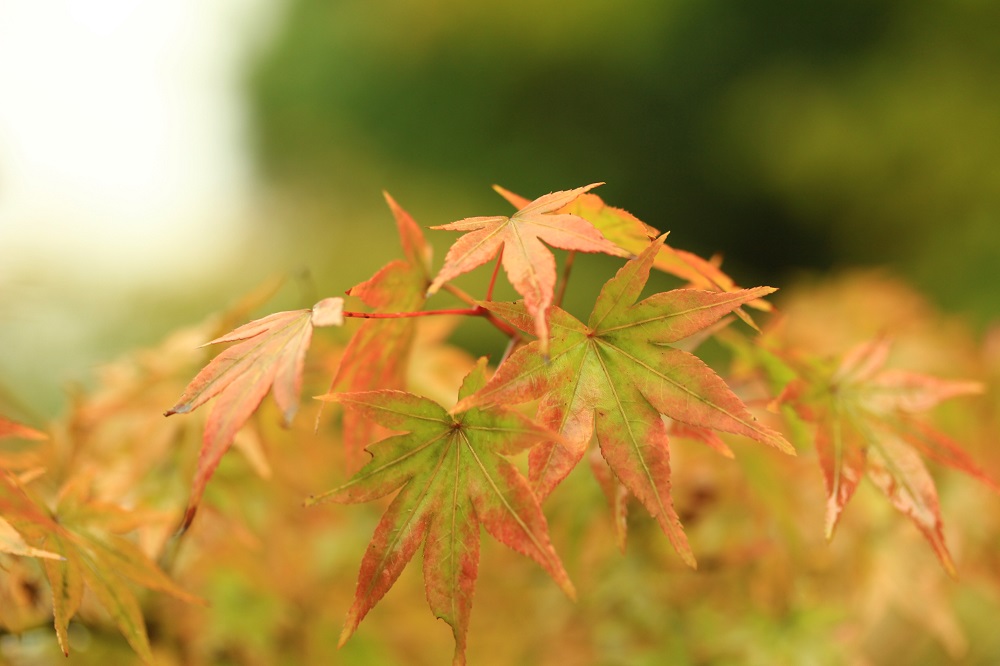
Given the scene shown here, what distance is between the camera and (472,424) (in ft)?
1.53

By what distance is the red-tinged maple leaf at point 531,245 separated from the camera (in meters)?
0.42

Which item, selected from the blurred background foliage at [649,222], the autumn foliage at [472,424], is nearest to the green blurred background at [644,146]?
the blurred background foliage at [649,222]

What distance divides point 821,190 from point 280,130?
447cm

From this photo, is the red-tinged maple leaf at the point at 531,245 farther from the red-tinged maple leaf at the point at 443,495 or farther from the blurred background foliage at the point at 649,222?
the blurred background foliage at the point at 649,222

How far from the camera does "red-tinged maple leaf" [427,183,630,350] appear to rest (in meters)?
0.42

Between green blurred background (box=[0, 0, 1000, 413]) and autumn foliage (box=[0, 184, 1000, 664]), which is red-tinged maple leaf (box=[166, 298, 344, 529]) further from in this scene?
green blurred background (box=[0, 0, 1000, 413])

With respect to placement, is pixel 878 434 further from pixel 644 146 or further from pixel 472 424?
pixel 644 146

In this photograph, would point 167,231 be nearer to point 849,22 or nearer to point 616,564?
point 849,22

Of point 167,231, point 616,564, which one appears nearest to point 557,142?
point 167,231

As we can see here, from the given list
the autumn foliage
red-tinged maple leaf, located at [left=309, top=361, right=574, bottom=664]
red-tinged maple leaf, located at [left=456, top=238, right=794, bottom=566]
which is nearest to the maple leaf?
the autumn foliage

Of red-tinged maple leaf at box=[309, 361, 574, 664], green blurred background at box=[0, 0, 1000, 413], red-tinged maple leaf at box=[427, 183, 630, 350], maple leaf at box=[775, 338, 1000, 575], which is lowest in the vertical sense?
green blurred background at box=[0, 0, 1000, 413]

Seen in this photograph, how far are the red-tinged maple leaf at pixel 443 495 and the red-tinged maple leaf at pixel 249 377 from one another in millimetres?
35

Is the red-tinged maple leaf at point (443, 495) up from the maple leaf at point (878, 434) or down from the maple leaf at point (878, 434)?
Result: up

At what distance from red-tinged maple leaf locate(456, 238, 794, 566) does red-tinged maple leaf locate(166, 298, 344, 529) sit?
0.09 meters
